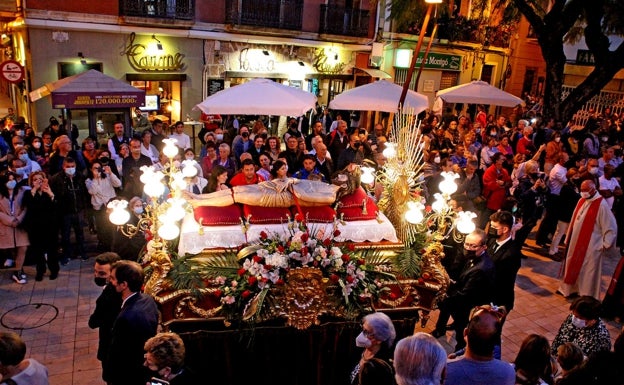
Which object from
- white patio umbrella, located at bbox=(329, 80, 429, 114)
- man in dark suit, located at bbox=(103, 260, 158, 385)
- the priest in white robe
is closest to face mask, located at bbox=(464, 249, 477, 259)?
the priest in white robe

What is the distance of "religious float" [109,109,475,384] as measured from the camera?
4.65 m

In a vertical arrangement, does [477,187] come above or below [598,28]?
below

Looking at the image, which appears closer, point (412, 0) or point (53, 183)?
point (53, 183)

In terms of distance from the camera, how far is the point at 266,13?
16.4 meters

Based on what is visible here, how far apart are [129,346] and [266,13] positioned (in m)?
14.4

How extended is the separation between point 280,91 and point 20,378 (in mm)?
7443

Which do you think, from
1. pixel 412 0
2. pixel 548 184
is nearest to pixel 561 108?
pixel 412 0

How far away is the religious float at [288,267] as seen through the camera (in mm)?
4648

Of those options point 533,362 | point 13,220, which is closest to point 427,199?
point 533,362

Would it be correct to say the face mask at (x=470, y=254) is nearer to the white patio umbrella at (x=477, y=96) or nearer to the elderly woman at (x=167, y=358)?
the elderly woman at (x=167, y=358)

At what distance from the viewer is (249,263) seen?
4.62 m

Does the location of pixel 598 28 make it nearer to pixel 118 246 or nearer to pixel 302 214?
pixel 302 214

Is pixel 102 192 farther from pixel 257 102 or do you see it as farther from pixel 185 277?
pixel 185 277

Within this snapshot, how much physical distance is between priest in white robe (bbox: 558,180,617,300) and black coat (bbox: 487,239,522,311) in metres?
2.36
